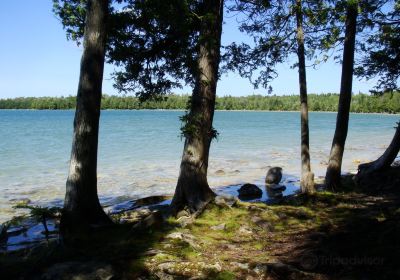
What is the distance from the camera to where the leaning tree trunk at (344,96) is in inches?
435

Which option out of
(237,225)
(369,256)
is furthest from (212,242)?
(369,256)

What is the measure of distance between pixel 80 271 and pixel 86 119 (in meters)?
3.29

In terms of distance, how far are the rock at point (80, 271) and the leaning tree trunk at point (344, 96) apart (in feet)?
29.3

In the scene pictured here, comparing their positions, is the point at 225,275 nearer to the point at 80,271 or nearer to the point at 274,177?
the point at 80,271

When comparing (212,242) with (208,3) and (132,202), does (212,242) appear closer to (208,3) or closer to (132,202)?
(208,3)

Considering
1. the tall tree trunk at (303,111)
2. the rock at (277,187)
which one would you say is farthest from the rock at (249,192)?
the tall tree trunk at (303,111)

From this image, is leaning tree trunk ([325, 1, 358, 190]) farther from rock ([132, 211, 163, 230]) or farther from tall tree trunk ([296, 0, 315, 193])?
rock ([132, 211, 163, 230])

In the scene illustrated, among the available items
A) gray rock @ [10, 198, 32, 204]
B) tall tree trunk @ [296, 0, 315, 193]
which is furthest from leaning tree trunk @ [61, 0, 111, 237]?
gray rock @ [10, 198, 32, 204]

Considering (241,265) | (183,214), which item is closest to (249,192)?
(183,214)

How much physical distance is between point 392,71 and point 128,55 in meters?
9.84

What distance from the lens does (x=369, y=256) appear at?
16.1ft

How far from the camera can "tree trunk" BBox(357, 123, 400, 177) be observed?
1311 cm

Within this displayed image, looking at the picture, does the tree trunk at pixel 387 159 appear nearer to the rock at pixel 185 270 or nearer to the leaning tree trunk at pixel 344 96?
the leaning tree trunk at pixel 344 96

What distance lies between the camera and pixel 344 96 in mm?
11289
